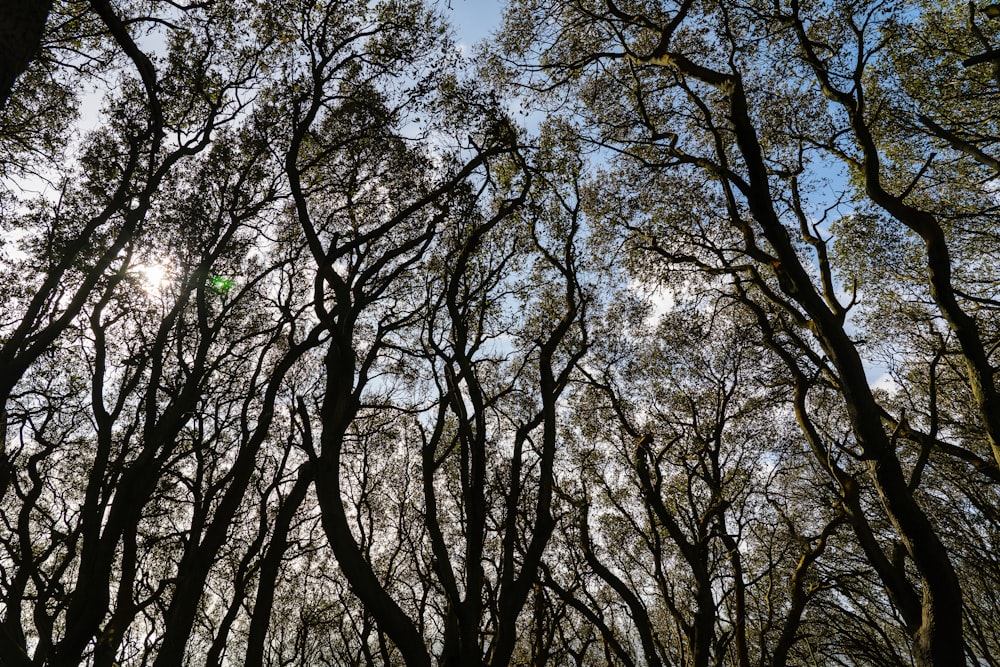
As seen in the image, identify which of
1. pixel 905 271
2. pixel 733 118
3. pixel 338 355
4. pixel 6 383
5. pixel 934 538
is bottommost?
pixel 934 538

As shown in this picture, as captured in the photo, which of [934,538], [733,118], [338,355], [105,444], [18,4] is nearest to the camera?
[18,4]

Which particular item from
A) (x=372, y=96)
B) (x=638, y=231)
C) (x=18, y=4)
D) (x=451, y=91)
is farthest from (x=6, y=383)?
(x=638, y=231)

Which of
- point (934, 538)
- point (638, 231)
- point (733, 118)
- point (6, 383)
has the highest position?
point (638, 231)

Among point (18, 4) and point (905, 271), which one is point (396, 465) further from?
point (18, 4)

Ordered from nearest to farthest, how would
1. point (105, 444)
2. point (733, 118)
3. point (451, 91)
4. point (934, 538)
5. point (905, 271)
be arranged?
point (934, 538) → point (733, 118) → point (105, 444) → point (451, 91) → point (905, 271)

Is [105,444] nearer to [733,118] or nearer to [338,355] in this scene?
[338,355]

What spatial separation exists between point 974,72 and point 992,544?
17637 mm

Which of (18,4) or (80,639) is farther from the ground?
(18,4)

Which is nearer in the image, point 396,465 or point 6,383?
point 6,383

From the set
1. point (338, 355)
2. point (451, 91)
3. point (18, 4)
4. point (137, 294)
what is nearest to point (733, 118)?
point (451, 91)

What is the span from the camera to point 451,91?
1002 centimetres

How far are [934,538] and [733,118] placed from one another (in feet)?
18.4

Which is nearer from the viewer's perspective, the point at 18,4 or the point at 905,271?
the point at 18,4

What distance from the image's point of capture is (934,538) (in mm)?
5750
